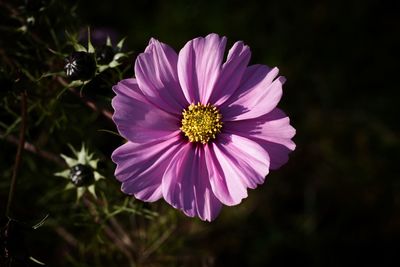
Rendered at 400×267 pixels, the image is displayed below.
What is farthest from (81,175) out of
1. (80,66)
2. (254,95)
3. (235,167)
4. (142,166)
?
(254,95)

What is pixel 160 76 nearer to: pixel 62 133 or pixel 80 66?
pixel 80 66

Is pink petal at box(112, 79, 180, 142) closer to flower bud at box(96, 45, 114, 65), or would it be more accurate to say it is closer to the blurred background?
flower bud at box(96, 45, 114, 65)

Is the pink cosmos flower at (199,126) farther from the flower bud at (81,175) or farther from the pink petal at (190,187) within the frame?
the flower bud at (81,175)

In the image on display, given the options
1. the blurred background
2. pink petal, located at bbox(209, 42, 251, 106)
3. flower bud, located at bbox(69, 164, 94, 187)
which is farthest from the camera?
the blurred background

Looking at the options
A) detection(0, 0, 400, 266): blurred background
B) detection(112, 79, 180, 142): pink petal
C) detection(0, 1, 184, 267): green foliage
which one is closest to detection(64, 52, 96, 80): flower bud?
detection(0, 1, 184, 267): green foliage

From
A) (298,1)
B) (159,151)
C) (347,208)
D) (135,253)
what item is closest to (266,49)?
(298,1)

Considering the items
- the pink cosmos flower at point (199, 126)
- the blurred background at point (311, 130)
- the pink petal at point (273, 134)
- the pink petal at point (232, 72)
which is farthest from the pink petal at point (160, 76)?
the blurred background at point (311, 130)

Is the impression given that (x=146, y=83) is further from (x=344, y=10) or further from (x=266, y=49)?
(x=344, y=10)

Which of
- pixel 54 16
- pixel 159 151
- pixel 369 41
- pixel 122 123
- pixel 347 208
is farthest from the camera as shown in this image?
pixel 369 41
